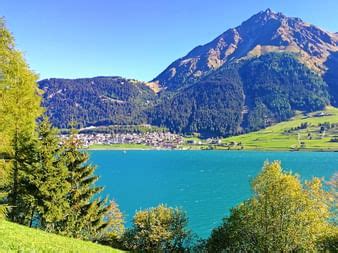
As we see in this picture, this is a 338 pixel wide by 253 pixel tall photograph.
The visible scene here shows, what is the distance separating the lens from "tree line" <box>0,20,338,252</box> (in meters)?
34.7

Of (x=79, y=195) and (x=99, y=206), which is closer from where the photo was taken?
(x=79, y=195)

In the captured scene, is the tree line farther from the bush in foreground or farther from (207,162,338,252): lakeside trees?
the bush in foreground

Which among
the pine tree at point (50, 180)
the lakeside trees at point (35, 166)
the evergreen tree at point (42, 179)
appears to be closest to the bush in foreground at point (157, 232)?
the lakeside trees at point (35, 166)

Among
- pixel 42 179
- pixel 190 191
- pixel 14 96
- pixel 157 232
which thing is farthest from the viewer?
pixel 190 191

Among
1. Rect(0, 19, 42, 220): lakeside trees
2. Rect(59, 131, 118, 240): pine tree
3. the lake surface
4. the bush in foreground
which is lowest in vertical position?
the lake surface

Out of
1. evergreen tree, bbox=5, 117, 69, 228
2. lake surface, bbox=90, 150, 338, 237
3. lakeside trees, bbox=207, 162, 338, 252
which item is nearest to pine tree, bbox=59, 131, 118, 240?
evergreen tree, bbox=5, 117, 69, 228

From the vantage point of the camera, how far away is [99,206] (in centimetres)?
4412

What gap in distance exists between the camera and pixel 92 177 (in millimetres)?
40906

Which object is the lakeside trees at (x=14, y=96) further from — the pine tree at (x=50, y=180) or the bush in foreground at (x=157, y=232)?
the bush in foreground at (x=157, y=232)

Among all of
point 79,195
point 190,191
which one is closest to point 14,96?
point 79,195

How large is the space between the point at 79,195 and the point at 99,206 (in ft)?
16.3

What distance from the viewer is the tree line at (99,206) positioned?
114 feet

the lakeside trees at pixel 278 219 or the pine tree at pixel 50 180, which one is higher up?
the pine tree at pixel 50 180

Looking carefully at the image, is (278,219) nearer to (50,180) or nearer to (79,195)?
(79,195)
